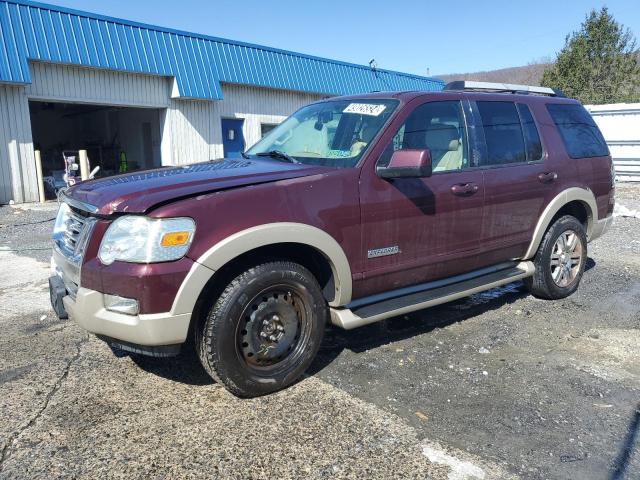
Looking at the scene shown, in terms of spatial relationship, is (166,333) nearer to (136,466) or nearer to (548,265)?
(136,466)

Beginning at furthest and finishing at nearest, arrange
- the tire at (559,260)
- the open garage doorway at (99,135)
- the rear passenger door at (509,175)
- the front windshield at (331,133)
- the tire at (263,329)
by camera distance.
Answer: the open garage doorway at (99,135) → the tire at (559,260) → the rear passenger door at (509,175) → the front windshield at (331,133) → the tire at (263,329)

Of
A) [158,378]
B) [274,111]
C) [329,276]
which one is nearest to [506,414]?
[329,276]

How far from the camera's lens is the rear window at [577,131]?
17.5 feet

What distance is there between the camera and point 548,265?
525cm

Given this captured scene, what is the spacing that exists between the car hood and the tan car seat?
1.10 meters

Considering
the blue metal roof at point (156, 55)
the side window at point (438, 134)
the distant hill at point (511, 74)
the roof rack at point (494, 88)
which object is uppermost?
the distant hill at point (511, 74)

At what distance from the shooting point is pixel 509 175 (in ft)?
15.1

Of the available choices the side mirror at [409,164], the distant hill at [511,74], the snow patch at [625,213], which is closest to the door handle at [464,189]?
the side mirror at [409,164]

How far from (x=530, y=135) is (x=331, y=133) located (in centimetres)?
206

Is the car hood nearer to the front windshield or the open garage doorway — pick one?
the front windshield

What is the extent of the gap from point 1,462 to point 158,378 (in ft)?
3.65

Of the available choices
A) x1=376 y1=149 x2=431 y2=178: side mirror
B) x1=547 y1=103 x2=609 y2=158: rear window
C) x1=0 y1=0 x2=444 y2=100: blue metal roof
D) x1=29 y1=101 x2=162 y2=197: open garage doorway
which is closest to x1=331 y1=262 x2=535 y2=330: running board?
x1=376 y1=149 x2=431 y2=178: side mirror

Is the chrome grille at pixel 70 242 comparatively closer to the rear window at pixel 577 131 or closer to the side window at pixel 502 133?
the side window at pixel 502 133

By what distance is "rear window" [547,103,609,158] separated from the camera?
17.5 feet
